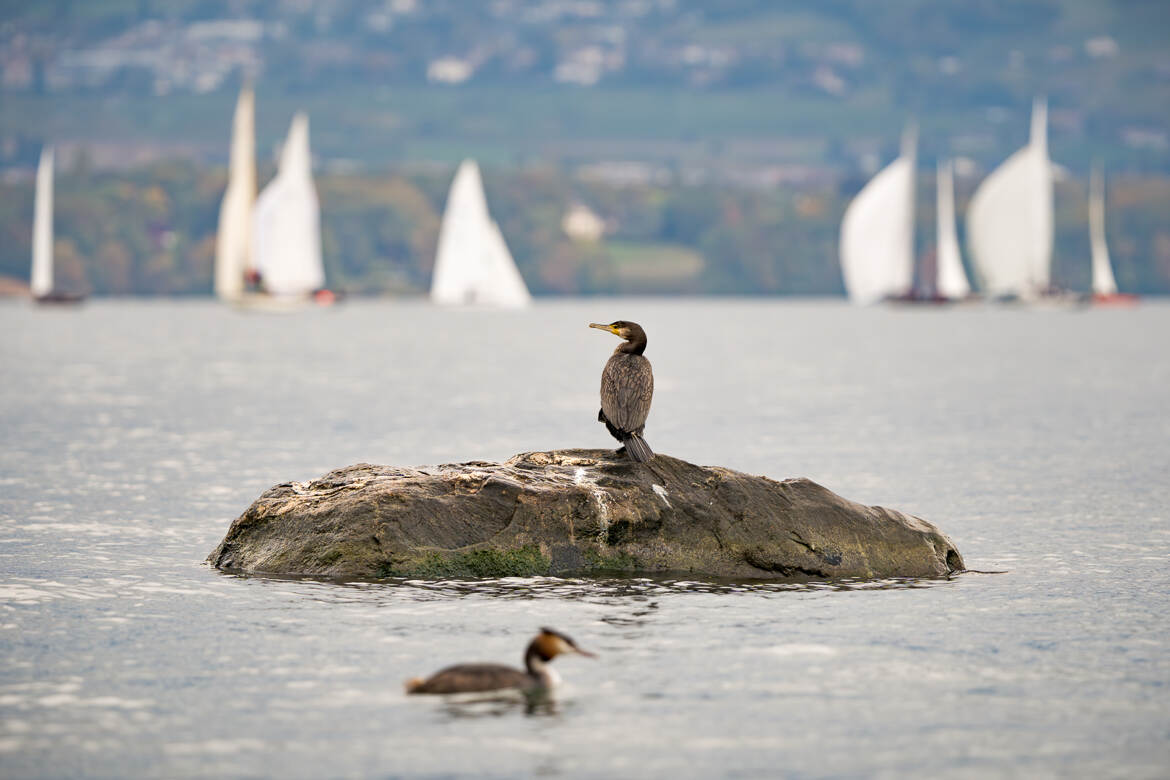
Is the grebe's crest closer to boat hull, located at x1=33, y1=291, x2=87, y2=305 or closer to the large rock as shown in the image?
the large rock

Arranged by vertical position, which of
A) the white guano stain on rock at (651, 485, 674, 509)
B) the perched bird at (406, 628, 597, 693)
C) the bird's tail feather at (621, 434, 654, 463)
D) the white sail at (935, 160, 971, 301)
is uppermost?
the white sail at (935, 160, 971, 301)

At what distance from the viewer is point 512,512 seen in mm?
17391

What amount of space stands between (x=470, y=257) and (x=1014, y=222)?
140 feet

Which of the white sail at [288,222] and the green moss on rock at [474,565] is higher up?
the white sail at [288,222]

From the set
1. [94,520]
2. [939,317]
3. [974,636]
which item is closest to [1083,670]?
[974,636]

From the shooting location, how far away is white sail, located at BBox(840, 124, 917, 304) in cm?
14400

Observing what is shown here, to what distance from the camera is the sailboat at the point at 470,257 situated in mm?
143750

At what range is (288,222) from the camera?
114 meters

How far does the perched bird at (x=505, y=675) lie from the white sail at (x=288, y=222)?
3926 inches

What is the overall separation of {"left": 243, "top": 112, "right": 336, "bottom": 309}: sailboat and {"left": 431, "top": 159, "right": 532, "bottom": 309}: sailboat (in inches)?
973

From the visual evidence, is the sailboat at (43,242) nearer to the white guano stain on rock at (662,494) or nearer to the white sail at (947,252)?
the white sail at (947,252)

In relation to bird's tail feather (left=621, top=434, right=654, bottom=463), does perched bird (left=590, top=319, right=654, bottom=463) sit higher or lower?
higher

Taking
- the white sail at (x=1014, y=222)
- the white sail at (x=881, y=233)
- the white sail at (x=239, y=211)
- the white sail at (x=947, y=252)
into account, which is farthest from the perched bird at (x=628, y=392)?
the white sail at (x=947, y=252)

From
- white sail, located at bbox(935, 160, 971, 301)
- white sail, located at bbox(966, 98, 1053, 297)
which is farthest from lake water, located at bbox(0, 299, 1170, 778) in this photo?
white sail, located at bbox(935, 160, 971, 301)
